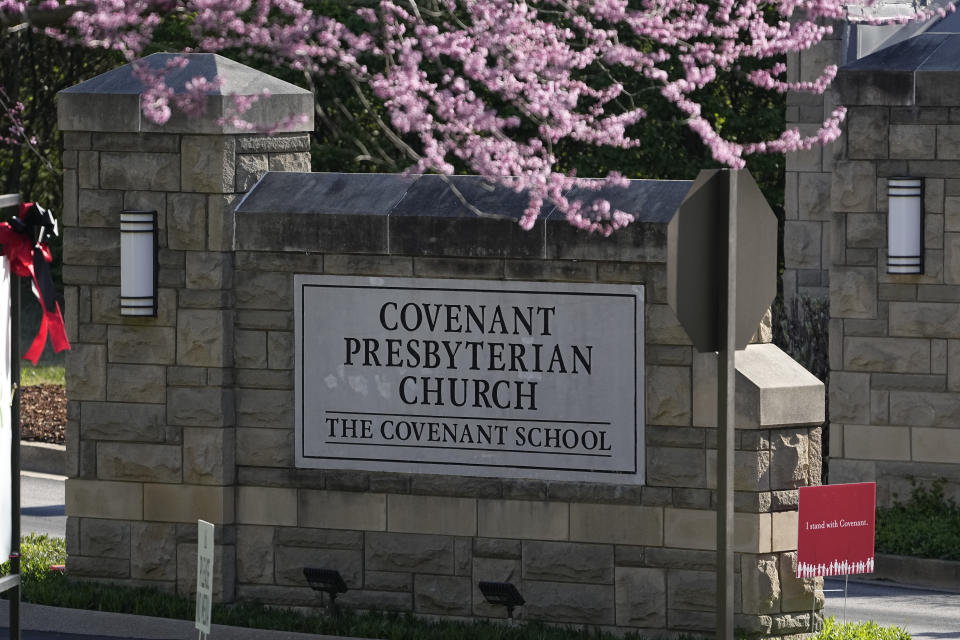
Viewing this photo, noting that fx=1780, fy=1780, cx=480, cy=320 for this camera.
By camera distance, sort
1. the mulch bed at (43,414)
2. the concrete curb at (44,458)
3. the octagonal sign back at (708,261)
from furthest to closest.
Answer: the mulch bed at (43,414), the concrete curb at (44,458), the octagonal sign back at (708,261)

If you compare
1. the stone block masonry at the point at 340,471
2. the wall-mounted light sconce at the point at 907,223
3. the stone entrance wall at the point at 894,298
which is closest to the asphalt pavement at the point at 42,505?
the stone block masonry at the point at 340,471

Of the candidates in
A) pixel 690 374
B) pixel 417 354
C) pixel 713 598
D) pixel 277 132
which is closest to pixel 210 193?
pixel 277 132

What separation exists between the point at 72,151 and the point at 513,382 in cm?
329

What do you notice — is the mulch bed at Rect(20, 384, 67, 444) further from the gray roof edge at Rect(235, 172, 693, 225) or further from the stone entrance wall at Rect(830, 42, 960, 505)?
the stone entrance wall at Rect(830, 42, 960, 505)

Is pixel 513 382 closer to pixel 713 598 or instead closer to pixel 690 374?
pixel 690 374

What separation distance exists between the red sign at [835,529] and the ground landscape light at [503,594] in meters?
1.66

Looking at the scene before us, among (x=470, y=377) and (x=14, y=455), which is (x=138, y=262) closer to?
(x=470, y=377)

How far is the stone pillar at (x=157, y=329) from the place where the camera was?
11172 mm

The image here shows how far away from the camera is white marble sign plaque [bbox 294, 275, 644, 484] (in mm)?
10477

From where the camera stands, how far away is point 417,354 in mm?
10844

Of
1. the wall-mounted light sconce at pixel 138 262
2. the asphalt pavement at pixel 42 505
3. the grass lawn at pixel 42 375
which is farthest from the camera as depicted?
the grass lawn at pixel 42 375

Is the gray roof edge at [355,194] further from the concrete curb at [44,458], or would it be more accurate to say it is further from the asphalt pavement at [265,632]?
the concrete curb at [44,458]

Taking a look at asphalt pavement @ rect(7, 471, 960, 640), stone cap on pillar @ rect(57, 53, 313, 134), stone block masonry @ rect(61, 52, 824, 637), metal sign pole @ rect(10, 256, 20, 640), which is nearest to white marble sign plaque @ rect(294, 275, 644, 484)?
stone block masonry @ rect(61, 52, 824, 637)

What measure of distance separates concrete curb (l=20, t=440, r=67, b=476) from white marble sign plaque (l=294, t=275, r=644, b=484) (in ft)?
23.7
